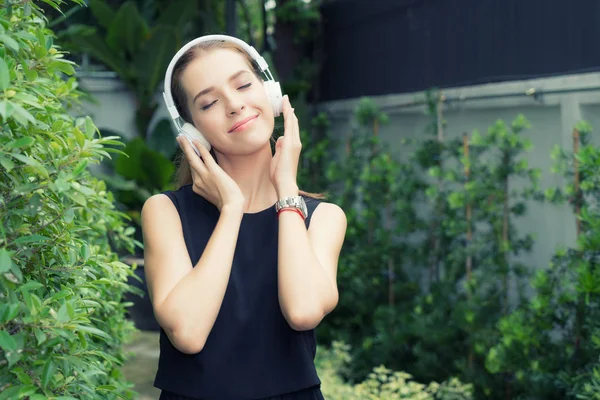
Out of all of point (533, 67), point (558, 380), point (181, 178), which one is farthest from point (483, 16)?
point (181, 178)

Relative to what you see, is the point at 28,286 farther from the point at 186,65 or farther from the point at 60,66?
the point at 186,65

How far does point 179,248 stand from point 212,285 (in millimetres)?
177

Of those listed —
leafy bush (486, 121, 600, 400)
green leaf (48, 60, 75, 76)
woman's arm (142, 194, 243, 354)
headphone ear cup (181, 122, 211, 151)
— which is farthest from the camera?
leafy bush (486, 121, 600, 400)

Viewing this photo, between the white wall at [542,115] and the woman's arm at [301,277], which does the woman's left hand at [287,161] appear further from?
the white wall at [542,115]

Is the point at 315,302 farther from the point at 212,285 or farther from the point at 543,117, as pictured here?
the point at 543,117

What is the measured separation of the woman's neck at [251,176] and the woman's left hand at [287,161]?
0.08 m

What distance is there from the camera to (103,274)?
8.50ft

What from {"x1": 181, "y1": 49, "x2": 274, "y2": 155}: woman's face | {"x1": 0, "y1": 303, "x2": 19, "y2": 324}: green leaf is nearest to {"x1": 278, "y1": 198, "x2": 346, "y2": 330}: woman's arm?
{"x1": 181, "y1": 49, "x2": 274, "y2": 155}: woman's face

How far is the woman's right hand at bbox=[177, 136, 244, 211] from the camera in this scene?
213 cm

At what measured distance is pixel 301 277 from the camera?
6.70 feet

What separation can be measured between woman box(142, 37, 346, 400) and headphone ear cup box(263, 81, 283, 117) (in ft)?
0.04

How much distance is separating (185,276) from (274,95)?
1.99ft

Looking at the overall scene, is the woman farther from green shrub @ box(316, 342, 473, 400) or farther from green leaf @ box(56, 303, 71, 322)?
green shrub @ box(316, 342, 473, 400)

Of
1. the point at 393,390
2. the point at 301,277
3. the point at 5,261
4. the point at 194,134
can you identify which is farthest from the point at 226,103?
the point at 393,390
